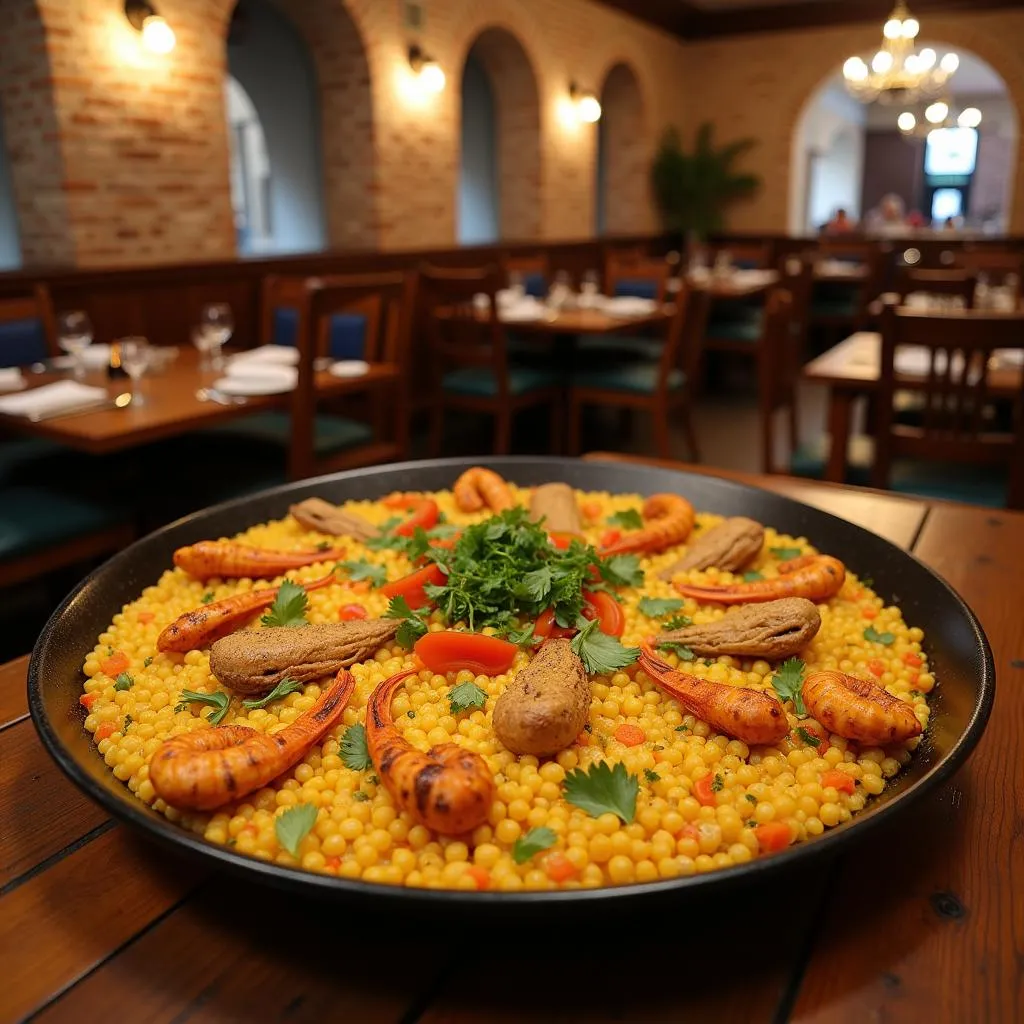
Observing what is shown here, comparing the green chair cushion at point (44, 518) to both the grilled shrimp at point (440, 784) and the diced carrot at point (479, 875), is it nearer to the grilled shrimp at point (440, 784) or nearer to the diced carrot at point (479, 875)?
the grilled shrimp at point (440, 784)

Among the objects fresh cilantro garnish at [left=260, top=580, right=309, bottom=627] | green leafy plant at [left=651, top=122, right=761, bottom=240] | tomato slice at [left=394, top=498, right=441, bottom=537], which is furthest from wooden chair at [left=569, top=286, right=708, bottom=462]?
green leafy plant at [left=651, top=122, right=761, bottom=240]

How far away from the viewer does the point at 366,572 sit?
4.51 ft

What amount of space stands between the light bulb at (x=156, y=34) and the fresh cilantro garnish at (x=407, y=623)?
4115 mm

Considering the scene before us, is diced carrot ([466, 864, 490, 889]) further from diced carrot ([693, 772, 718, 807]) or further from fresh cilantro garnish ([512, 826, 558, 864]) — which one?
diced carrot ([693, 772, 718, 807])

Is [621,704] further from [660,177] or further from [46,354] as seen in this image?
[660,177]

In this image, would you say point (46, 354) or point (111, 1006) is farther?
point (46, 354)

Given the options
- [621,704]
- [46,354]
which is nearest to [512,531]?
[621,704]

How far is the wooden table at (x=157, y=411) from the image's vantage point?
7.68 feet

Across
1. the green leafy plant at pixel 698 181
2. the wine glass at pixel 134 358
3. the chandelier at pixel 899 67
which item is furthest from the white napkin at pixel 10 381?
the green leafy plant at pixel 698 181

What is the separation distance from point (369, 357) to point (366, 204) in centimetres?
A: 284

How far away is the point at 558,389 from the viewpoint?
5.03 m

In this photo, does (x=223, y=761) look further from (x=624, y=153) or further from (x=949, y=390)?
(x=624, y=153)

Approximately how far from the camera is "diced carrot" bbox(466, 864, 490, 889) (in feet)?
2.54

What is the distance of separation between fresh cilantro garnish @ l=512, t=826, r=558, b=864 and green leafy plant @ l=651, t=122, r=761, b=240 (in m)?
9.51
